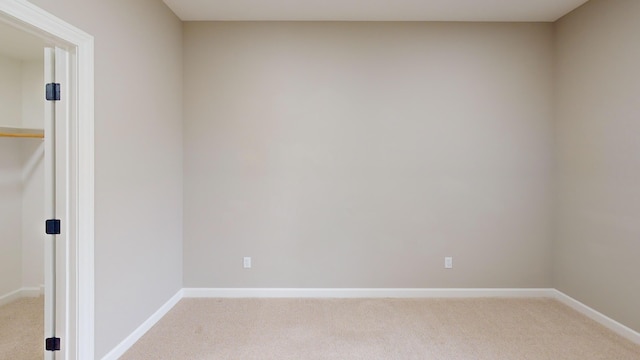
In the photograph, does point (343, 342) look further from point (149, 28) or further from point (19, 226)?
point (19, 226)

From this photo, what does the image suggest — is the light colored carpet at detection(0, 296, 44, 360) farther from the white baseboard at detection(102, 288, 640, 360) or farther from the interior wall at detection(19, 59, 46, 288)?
the white baseboard at detection(102, 288, 640, 360)

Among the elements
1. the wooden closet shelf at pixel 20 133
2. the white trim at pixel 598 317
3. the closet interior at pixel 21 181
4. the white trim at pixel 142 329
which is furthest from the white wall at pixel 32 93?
the white trim at pixel 598 317

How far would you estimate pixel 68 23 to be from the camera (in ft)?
6.54

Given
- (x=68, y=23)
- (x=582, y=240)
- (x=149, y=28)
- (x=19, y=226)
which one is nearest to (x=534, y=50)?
(x=582, y=240)

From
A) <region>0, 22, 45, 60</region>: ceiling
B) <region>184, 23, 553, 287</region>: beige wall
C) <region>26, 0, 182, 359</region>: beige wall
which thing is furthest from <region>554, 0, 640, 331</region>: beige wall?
<region>0, 22, 45, 60</region>: ceiling

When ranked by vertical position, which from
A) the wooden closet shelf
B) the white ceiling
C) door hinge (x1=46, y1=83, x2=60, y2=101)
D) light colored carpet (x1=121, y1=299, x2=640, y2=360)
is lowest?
light colored carpet (x1=121, y1=299, x2=640, y2=360)

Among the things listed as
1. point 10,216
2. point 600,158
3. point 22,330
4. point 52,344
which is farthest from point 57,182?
point 600,158

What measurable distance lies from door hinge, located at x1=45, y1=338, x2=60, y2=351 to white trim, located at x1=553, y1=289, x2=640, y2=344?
14.2 ft

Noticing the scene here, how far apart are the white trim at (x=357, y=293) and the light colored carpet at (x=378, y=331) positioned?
0.09 metres

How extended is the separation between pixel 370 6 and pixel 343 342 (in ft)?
10.1

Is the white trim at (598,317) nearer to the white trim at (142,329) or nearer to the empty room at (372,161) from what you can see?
the empty room at (372,161)

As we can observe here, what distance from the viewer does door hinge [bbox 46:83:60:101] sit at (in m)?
2.09

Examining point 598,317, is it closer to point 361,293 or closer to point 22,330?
point 361,293

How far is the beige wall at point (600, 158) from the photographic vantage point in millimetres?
2795
